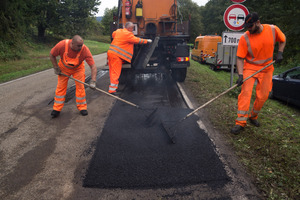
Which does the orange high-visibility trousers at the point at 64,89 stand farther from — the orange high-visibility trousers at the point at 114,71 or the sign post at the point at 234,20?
the sign post at the point at 234,20

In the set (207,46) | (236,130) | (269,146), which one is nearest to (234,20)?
(236,130)

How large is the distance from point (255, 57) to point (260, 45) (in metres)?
0.21

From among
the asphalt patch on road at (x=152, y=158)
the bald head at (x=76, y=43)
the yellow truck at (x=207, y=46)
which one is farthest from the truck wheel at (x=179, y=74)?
the yellow truck at (x=207, y=46)

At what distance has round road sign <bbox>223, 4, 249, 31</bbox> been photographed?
5.86m

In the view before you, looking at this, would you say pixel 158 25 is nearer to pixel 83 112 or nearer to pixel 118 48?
pixel 118 48

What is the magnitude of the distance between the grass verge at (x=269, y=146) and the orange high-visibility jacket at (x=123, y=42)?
258 cm

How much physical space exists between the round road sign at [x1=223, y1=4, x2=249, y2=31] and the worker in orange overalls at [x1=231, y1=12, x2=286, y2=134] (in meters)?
2.18

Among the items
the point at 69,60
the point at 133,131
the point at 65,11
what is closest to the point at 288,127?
the point at 133,131

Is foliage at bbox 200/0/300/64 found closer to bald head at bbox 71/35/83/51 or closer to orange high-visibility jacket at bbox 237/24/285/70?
→ orange high-visibility jacket at bbox 237/24/285/70

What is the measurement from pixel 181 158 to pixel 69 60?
2873 mm

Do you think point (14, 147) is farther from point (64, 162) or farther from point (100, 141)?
point (100, 141)

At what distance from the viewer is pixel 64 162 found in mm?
3057

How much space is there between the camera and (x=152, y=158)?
10.0 feet

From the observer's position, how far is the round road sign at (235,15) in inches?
231
